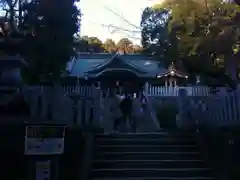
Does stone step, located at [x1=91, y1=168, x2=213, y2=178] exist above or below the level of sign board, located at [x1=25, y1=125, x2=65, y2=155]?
below

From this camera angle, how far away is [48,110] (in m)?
10.6

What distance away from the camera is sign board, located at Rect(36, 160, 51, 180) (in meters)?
6.57

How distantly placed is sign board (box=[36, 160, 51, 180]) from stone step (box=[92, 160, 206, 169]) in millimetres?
2999

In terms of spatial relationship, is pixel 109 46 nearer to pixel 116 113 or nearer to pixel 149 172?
pixel 116 113

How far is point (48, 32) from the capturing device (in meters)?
20.6

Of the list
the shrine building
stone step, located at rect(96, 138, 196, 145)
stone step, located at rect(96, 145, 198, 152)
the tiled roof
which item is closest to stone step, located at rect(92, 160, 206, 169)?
stone step, located at rect(96, 145, 198, 152)

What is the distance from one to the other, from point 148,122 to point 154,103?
2750 mm

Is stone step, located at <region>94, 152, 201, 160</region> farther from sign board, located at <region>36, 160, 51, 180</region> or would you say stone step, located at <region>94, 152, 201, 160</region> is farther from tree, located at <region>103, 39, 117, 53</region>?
tree, located at <region>103, 39, 117, 53</region>

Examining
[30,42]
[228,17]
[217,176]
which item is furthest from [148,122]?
[217,176]

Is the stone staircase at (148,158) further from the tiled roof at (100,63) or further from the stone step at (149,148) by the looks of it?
the tiled roof at (100,63)

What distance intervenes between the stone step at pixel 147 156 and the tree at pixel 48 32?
10.9 m

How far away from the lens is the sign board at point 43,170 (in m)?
6.57

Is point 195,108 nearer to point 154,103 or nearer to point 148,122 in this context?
point 148,122

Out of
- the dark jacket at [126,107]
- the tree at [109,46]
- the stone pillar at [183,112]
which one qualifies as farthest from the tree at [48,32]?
the tree at [109,46]
